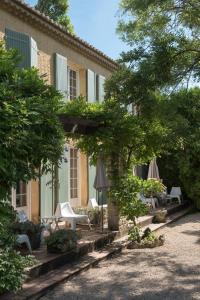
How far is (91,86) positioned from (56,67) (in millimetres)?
2880

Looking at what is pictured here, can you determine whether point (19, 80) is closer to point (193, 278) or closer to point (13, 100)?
point (13, 100)

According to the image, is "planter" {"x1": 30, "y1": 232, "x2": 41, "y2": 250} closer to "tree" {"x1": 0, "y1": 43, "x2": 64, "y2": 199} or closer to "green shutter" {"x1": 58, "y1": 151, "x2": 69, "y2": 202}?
"tree" {"x1": 0, "y1": 43, "x2": 64, "y2": 199}

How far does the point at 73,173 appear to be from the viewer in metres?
16.0

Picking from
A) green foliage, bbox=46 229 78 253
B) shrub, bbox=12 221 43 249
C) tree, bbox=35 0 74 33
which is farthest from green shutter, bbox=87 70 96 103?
tree, bbox=35 0 74 33

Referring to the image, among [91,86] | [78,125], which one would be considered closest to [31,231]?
[78,125]

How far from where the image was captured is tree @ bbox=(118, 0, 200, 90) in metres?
10.6

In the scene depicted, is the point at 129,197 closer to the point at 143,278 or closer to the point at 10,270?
the point at 143,278

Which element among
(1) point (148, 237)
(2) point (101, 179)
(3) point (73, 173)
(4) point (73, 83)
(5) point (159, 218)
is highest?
(4) point (73, 83)

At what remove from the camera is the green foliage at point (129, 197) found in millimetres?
11133

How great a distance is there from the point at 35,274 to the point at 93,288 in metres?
0.98

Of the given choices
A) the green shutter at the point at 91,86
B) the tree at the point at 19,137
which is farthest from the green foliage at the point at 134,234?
the green shutter at the point at 91,86

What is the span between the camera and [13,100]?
584 centimetres

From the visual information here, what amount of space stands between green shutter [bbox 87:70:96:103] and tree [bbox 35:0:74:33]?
44.7ft

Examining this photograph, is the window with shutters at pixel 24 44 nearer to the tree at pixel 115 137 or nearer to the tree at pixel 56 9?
the tree at pixel 115 137
